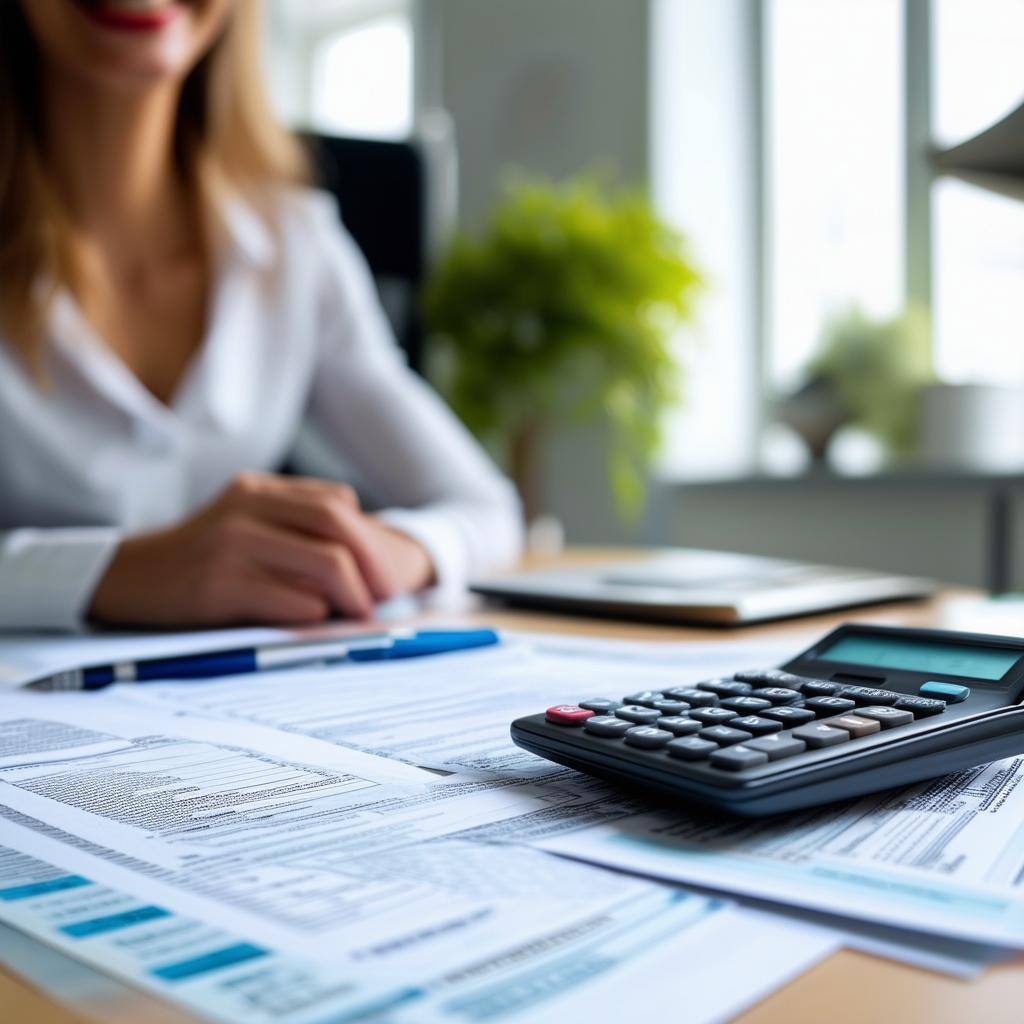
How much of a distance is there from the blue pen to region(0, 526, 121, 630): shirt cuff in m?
0.20

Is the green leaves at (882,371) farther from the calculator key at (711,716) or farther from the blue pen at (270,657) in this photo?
the calculator key at (711,716)

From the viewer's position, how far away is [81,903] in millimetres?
231

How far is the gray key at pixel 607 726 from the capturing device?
1.03 ft

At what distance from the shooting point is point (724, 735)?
0.97 ft

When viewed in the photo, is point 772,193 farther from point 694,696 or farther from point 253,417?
point 694,696

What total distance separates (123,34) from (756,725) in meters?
0.90

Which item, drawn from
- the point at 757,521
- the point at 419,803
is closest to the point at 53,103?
the point at 419,803

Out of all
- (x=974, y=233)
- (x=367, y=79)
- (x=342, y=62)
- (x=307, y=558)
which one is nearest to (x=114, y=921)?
(x=307, y=558)

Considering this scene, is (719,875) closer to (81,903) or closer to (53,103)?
(81,903)

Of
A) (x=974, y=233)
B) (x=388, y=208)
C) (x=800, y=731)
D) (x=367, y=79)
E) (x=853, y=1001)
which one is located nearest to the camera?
(x=853, y=1001)

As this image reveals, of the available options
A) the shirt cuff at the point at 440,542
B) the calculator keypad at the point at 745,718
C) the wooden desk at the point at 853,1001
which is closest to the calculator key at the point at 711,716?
the calculator keypad at the point at 745,718

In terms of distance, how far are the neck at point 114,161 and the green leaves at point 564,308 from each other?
2.26 feet

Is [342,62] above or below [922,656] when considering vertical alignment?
above

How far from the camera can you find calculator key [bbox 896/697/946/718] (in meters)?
0.32
